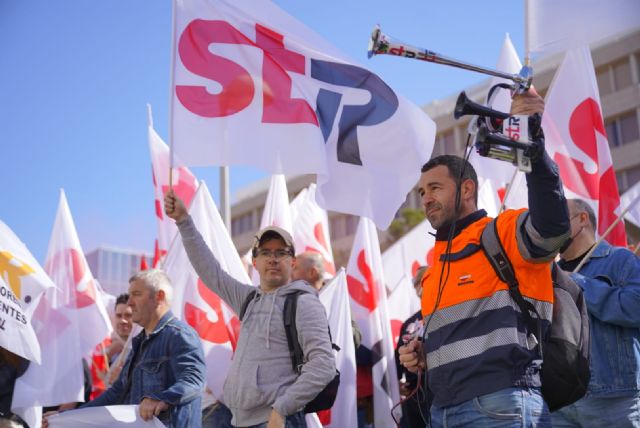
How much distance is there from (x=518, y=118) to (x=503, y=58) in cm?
615

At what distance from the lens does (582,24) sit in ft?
14.0

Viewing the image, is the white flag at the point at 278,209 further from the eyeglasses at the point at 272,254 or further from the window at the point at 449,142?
the window at the point at 449,142

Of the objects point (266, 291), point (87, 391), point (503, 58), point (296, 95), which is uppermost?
point (503, 58)

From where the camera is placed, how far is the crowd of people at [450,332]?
2.81 m

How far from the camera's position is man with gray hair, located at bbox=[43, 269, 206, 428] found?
4270 millimetres

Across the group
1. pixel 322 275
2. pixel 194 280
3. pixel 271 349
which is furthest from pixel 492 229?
pixel 194 280

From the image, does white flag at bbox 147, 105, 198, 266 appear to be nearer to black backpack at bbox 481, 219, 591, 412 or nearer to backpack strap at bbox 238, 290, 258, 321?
backpack strap at bbox 238, 290, 258, 321

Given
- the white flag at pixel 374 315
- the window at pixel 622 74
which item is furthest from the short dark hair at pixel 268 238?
the window at pixel 622 74

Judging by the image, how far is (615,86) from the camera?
112ft

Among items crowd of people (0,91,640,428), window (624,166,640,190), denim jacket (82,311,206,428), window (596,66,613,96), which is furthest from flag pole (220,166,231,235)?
window (596,66,613,96)

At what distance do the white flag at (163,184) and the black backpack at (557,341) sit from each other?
5741 millimetres

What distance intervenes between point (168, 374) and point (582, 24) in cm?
306

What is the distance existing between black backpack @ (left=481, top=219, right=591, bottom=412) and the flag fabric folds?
375cm

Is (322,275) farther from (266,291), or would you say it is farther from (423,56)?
(423,56)
